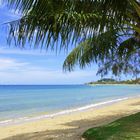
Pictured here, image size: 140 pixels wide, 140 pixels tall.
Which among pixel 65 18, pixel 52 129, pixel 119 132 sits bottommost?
pixel 52 129

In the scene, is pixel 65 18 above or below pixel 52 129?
above

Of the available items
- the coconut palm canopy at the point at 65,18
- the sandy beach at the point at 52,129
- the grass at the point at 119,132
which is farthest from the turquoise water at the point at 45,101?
the coconut palm canopy at the point at 65,18

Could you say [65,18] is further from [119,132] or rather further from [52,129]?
[52,129]

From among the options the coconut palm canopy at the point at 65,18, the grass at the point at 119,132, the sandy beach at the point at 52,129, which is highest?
the coconut palm canopy at the point at 65,18

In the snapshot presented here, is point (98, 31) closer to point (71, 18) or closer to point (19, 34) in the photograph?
point (71, 18)

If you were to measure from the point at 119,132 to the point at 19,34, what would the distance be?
2822 millimetres

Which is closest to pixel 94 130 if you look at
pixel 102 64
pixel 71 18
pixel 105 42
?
pixel 105 42

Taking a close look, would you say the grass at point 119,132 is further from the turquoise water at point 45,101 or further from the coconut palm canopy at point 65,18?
the turquoise water at point 45,101

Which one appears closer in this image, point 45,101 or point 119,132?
point 119,132

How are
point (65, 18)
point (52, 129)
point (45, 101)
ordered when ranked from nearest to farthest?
1. point (65, 18)
2. point (52, 129)
3. point (45, 101)

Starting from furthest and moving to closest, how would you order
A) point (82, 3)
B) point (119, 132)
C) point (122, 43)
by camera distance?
1. point (122, 43)
2. point (119, 132)
3. point (82, 3)

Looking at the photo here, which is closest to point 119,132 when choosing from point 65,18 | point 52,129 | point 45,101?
point 65,18

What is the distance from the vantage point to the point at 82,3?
5.77 metres

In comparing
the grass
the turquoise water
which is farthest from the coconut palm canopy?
the turquoise water
